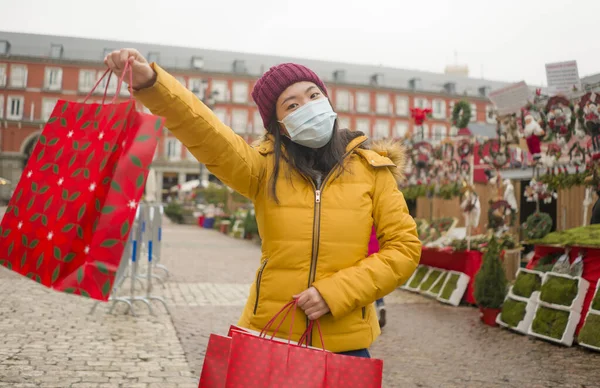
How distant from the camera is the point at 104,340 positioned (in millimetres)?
5102

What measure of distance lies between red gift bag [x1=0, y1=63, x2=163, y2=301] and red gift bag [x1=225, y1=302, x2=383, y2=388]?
0.48 meters

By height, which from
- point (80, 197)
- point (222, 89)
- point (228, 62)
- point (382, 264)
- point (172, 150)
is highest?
point (228, 62)

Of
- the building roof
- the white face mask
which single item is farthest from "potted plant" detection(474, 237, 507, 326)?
the building roof

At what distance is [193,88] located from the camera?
45688 millimetres

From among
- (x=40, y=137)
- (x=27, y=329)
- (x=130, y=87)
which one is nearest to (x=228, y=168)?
(x=130, y=87)

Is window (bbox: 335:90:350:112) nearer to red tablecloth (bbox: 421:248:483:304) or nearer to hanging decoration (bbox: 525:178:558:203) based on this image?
red tablecloth (bbox: 421:248:483:304)

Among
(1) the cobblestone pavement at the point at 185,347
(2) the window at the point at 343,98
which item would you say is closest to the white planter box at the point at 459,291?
(1) the cobblestone pavement at the point at 185,347

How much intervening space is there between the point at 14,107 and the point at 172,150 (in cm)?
1382

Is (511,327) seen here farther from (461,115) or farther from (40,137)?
(40,137)

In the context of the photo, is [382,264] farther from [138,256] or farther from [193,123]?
[138,256]

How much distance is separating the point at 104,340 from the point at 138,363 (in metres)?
0.91

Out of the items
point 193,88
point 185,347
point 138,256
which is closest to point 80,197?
point 185,347

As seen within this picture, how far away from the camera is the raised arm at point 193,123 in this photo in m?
1.66

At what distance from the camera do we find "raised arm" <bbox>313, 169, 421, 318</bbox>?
5.96 ft
